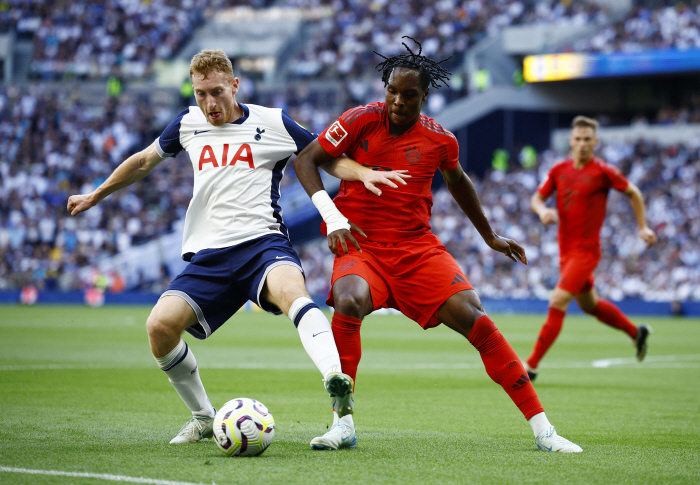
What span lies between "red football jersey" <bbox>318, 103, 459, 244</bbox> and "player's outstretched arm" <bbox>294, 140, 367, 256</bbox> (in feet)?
0.43

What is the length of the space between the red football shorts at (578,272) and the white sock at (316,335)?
5233mm

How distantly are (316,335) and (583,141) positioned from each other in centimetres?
555

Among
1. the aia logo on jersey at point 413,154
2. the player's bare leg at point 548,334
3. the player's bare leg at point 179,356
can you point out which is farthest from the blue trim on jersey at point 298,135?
the player's bare leg at point 548,334

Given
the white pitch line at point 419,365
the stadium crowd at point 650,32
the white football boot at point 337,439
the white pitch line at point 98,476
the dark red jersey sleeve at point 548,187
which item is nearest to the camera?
the white pitch line at point 98,476

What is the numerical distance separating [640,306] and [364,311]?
73.5 ft

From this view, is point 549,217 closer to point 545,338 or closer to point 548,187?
point 548,187

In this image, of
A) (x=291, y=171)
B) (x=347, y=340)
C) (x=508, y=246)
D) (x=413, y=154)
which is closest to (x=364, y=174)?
(x=413, y=154)

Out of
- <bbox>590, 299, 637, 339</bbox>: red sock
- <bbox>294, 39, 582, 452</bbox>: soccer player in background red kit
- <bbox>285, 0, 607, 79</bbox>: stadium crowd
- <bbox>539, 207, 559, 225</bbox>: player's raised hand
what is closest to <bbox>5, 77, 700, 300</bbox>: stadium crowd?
<bbox>285, 0, 607, 79</bbox>: stadium crowd

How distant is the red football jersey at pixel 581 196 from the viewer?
372 inches

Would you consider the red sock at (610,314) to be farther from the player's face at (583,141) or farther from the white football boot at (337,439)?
the white football boot at (337,439)

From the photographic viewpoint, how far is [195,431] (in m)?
5.17

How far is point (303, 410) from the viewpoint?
6.86m

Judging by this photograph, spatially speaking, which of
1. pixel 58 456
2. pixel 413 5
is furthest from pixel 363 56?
pixel 58 456

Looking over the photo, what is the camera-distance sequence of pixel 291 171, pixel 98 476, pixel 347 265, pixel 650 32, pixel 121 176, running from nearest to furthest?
pixel 98 476 < pixel 347 265 < pixel 121 176 < pixel 291 171 < pixel 650 32
